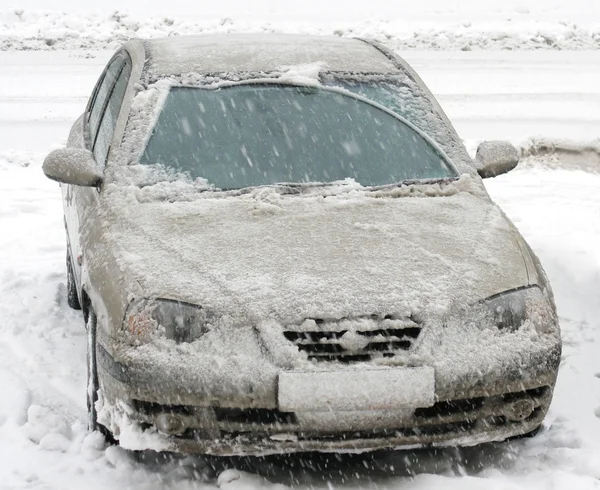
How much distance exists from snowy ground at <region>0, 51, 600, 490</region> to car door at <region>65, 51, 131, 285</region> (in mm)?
597

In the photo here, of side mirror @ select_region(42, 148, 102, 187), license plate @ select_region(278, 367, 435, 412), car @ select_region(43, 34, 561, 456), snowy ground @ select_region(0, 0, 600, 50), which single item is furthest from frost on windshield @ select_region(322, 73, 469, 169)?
snowy ground @ select_region(0, 0, 600, 50)

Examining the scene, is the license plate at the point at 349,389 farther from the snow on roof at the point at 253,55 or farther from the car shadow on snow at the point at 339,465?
the snow on roof at the point at 253,55

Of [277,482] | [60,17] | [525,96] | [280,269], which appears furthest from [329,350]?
[60,17]

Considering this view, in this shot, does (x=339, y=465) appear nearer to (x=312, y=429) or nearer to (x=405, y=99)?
(x=312, y=429)

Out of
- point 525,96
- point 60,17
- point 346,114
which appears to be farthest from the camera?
point 60,17

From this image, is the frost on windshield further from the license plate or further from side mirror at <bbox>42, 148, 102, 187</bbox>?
the license plate

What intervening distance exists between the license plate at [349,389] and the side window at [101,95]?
249cm

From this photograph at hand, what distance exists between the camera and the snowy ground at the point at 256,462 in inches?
135

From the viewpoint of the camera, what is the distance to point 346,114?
447 cm

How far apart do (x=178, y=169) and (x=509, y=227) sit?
4.83 ft

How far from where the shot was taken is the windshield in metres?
A: 4.12

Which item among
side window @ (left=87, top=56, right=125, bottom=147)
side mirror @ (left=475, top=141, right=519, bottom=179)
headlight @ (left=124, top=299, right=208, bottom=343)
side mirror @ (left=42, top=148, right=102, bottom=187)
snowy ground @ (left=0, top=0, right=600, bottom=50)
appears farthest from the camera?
snowy ground @ (left=0, top=0, right=600, bottom=50)

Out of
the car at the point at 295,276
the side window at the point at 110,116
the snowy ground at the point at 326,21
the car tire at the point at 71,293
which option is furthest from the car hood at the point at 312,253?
the snowy ground at the point at 326,21

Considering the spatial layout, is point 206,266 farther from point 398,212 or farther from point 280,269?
point 398,212
